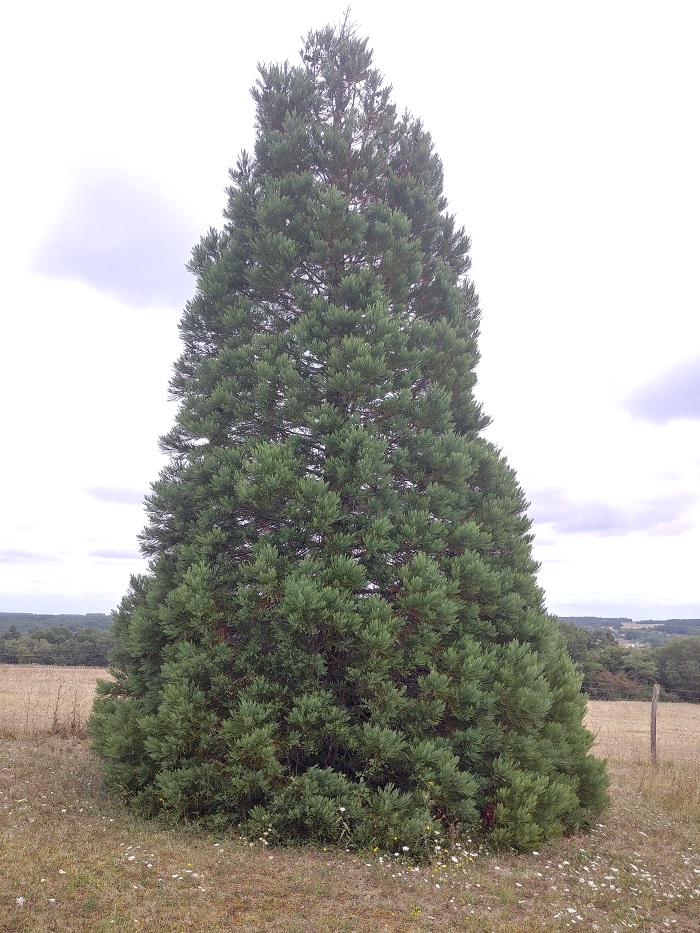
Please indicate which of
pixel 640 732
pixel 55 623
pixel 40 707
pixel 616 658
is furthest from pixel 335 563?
pixel 55 623

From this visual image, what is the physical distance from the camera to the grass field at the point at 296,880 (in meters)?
5.36

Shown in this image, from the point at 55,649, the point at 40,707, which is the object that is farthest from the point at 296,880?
the point at 55,649

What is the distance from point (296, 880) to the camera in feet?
20.0

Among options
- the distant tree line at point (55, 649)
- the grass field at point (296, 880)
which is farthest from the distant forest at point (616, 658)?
the grass field at point (296, 880)

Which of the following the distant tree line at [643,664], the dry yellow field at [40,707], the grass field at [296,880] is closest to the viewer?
the grass field at [296,880]

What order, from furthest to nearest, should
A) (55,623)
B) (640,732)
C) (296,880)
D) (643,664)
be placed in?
(55,623), (643,664), (640,732), (296,880)

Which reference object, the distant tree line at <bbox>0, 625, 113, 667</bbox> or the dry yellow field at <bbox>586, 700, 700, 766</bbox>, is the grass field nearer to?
the dry yellow field at <bbox>586, 700, 700, 766</bbox>

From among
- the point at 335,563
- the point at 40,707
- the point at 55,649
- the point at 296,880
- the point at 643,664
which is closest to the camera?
the point at 296,880

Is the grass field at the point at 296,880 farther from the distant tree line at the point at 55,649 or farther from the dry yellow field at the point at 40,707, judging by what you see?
the distant tree line at the point at 55,649

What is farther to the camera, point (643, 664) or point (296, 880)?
point (643, 664)

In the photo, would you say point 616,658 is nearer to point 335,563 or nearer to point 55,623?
point 335,563

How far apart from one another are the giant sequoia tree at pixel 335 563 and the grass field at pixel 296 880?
0.46 meters

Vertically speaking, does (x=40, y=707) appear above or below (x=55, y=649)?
above

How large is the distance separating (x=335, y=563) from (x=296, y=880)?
342 centimetres
